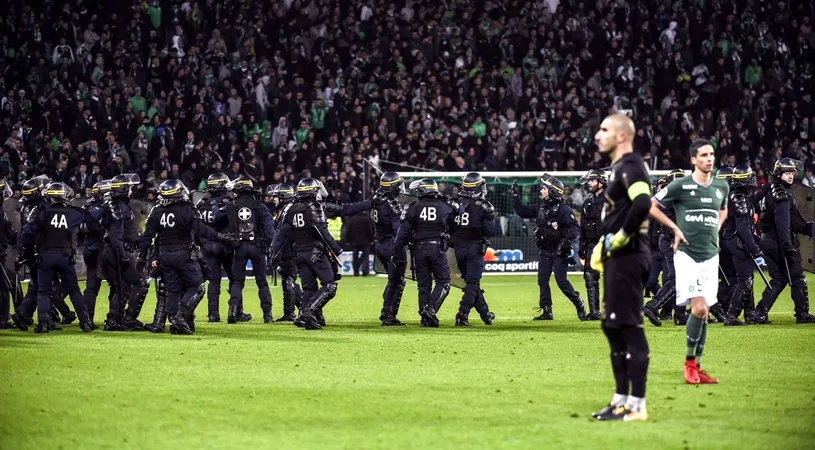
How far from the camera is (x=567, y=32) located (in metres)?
36.4

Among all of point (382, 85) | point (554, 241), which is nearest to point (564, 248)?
point (554, 241)

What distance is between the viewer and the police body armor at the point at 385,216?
60.5 feet

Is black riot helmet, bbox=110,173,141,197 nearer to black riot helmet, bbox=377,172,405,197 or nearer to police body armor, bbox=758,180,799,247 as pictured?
black riot helmet, bbox=377,172,405,197

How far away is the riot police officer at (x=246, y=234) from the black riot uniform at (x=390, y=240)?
1727 millimetres

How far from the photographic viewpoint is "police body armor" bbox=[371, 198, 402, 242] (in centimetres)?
1844

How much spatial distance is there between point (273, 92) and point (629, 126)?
2451 cm

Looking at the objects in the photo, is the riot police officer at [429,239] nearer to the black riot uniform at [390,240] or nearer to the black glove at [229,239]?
the black riot uniform at [390,240]

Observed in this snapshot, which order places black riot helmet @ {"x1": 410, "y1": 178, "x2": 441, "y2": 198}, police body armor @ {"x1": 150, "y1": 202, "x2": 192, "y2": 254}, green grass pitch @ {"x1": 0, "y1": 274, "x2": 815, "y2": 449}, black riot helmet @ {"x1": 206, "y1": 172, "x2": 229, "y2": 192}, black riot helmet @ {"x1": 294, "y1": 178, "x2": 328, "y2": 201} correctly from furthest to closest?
black riot helmet @ {"x1": 206, "y1": 172, "x2": 229, "y2": 192}, black riot helmet @ {"x1": 410, "y1": 178, "x2": 441, "y2": 198}, black riot helmet @ {"x1": 294, "y1": 178, "x2": 328, "y2": 201}, police body armor @ {"x1": 150, "y1": 202, "x2": 192, "y2": 254}, green grass pitch @ {"x1": 0, "y1": 274, "x2": 815, "y2": 449}

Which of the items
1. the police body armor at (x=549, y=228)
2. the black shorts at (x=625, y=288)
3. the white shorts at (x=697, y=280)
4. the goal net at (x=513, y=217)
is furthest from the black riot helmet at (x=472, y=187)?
→ the goal net at (x=513, y=217)

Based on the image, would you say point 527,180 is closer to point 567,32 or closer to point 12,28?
point 567,32

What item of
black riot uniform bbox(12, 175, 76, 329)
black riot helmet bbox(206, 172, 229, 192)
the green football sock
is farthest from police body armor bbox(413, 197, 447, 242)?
the green football sock

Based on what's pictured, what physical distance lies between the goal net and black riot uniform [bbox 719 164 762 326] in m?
12.2

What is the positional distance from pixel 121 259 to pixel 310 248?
270cm

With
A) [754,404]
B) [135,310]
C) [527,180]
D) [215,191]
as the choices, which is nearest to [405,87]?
[527,180]
